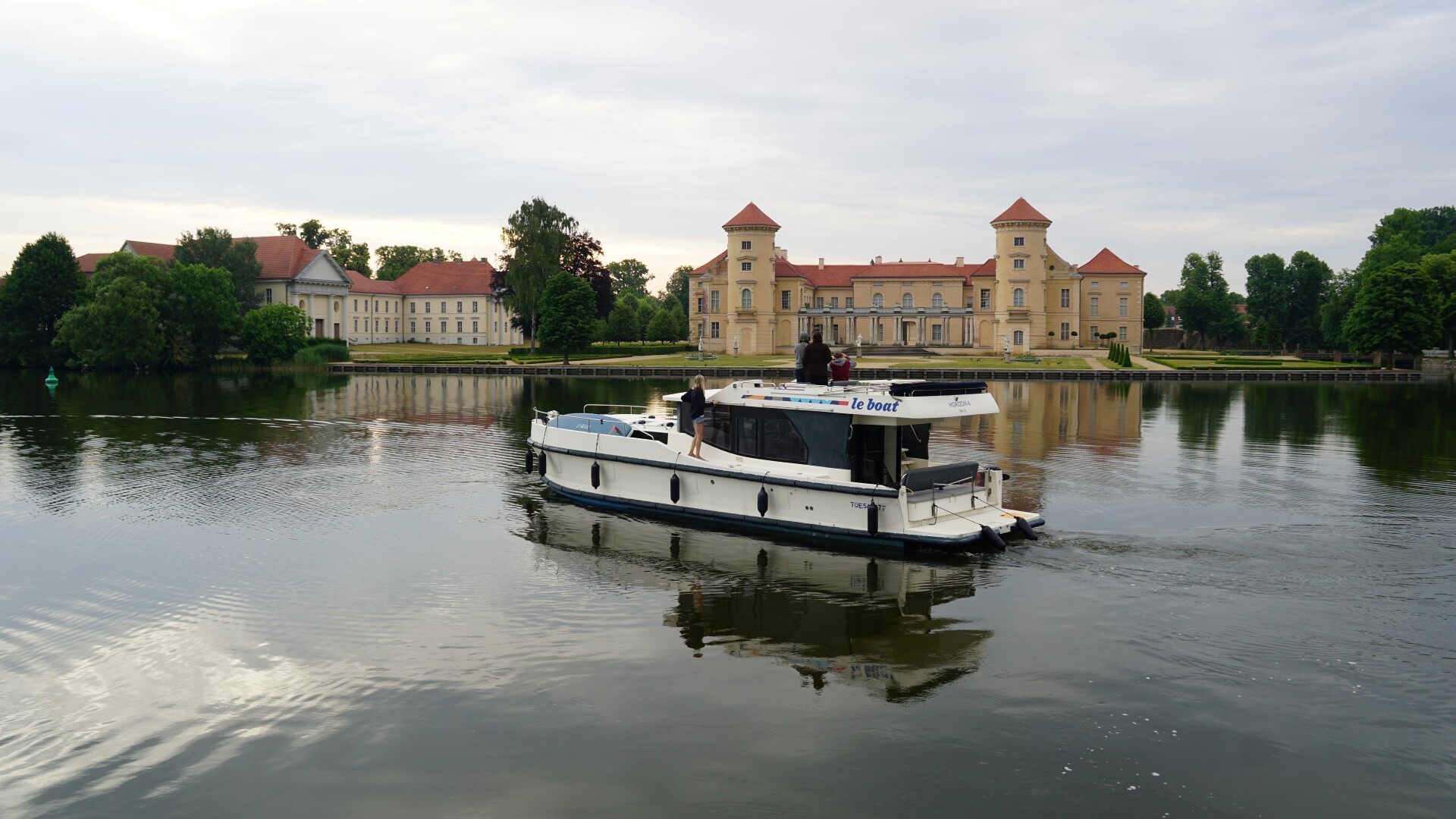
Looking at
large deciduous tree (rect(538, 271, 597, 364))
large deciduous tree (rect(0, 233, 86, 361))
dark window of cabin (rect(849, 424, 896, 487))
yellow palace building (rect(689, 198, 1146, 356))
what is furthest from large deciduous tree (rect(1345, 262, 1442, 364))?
large deciduous tree (rect(0, 233, 86, 361))

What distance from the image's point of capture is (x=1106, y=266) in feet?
317

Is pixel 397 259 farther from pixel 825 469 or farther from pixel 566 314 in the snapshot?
pixel 825 469

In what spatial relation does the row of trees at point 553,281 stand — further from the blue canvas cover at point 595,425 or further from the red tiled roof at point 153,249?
the blue canvas cover at point 595,425

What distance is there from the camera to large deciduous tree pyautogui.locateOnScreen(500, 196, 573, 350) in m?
88.8

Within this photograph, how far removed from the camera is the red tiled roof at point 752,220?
90625 mm

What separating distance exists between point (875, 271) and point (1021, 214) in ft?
52.3

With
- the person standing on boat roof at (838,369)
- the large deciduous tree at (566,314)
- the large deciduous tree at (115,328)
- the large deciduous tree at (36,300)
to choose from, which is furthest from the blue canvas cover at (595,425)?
the large deciduous tree at (36,300)

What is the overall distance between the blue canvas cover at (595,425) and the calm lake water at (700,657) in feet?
5.70

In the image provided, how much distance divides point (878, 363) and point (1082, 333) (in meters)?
29.7

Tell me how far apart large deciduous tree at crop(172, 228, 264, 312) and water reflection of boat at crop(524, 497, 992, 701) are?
82.4m

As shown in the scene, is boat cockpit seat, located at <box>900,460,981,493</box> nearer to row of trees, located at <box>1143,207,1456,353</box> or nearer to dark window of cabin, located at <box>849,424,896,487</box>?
dark window of cabin, located at <box>849,424,896,487</box>

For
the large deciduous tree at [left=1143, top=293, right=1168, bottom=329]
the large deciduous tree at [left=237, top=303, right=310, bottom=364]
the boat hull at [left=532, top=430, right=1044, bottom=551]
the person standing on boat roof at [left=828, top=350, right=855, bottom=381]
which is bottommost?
the boat hull at [left=532, top=430, right=1044, bottom=551]

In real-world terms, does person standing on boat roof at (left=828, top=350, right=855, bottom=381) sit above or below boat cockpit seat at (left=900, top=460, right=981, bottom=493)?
above

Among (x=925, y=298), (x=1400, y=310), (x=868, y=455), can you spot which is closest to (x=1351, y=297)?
(x=1400, y=310)
